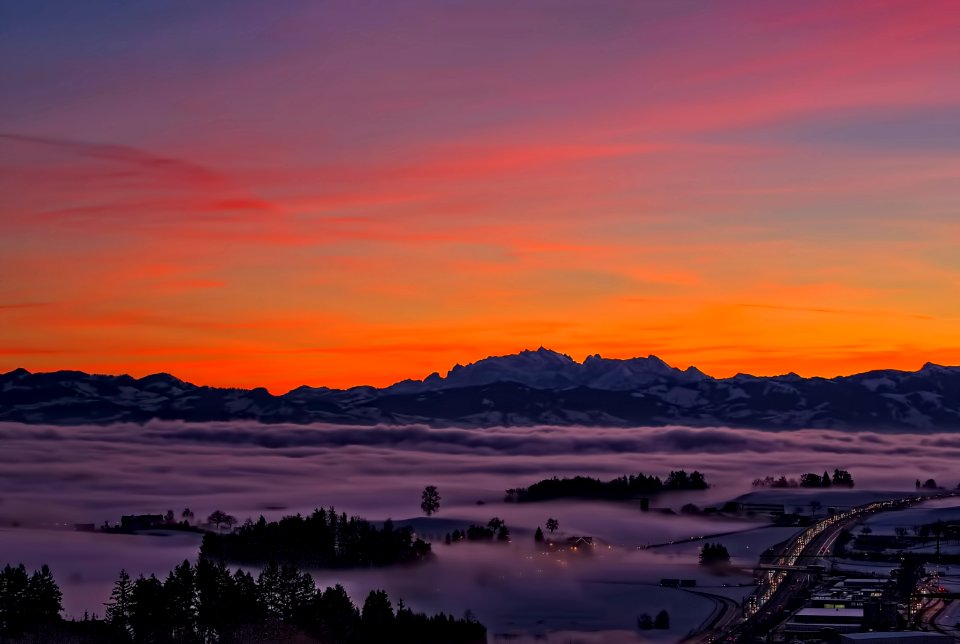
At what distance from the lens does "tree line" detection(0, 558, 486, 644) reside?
137 metres

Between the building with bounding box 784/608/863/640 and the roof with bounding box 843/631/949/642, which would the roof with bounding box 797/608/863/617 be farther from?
the roof with bounding box 843/631/949/642

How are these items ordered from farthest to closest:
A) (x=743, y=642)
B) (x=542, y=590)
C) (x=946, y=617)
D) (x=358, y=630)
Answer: (x=542, y=590)
(x=946, y=617)
(x=743, y=642)
(x=358, y=630)

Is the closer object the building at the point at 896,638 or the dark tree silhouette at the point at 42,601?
the dark tree silhouette at the point at 42,601

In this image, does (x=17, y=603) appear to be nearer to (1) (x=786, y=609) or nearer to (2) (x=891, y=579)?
(1) (x=786, y=609)

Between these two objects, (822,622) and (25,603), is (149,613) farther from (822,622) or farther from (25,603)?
(822,622)

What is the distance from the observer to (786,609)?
555 feet

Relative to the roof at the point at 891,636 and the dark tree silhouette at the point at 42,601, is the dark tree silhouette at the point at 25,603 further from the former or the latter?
the roof at the point at 891,636

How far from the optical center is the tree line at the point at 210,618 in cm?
13688

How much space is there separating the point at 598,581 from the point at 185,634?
7274 centimetres

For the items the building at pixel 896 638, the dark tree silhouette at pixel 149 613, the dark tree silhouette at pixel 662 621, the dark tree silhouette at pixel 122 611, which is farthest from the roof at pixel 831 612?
the dark tree silhouette at pixel 122 611

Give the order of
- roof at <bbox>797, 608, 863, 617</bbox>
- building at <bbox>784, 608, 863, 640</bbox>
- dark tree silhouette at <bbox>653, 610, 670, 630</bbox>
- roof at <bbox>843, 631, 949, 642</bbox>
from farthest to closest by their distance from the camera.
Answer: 1. roof at <bbox>797, 608, 863, 617</bbox>
2. dark tree silhouette at <bbox>653, 610, 670, 630</bbox>
3. building at <bbox>784, 608, 863, 640</bbox>
4. roof at <bbox>843, 631, 949, 642</bbox>

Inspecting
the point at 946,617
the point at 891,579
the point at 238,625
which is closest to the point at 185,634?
the point at 238,625

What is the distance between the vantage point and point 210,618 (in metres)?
140

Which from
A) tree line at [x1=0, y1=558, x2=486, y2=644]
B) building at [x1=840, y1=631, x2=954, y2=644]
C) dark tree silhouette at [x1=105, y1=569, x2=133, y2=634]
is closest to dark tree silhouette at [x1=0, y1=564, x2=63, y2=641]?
tree line at [x1=0, y1=558, x2=486, y2=644]
